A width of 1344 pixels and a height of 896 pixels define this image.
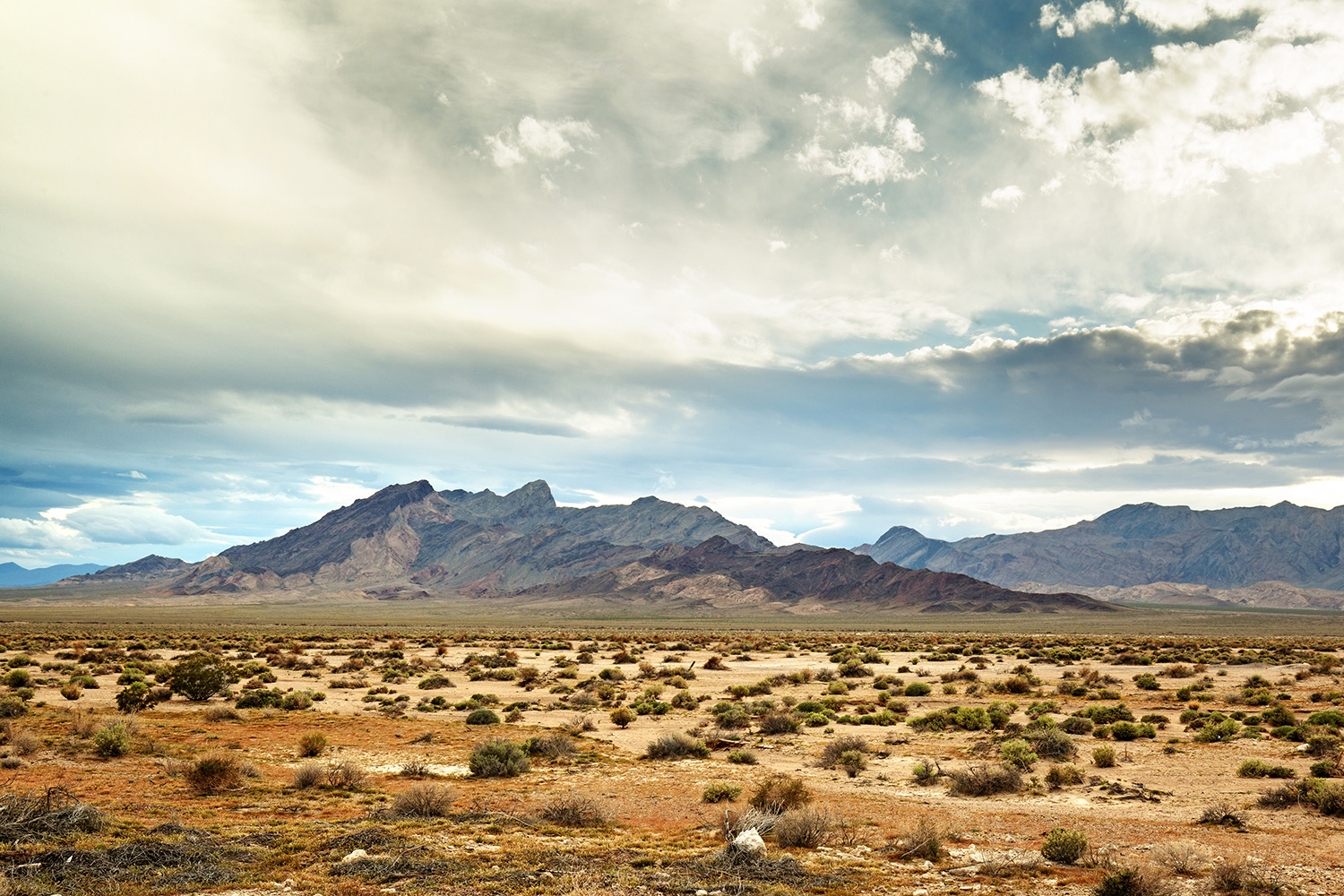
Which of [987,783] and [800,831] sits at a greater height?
[800,831]

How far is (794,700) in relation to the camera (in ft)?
98.7

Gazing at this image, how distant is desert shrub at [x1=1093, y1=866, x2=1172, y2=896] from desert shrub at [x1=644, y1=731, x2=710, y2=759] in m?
11.9

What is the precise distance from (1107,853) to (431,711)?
23.7 m

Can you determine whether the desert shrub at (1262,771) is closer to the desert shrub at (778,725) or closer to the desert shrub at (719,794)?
the desert shrub at (778,725)

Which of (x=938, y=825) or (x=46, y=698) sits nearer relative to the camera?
(x=938, y=825)

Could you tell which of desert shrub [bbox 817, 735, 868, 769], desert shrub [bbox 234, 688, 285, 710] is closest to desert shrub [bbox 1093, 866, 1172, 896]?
desert shrub [bbox 817, 735, 868, 769]

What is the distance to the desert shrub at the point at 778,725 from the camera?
23766 millimetres

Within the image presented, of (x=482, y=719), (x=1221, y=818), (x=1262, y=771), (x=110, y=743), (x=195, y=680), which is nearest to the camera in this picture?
(x=1221, y=818)

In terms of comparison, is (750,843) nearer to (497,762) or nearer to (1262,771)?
(497,762)

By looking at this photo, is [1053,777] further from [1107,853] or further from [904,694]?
[904,694]

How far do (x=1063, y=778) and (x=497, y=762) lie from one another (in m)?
13.5

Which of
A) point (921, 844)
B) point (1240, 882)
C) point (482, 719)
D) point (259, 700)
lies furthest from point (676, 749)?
point (259, 700)

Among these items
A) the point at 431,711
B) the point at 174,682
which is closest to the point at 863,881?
the point at 431,711

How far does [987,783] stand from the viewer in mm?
16172
